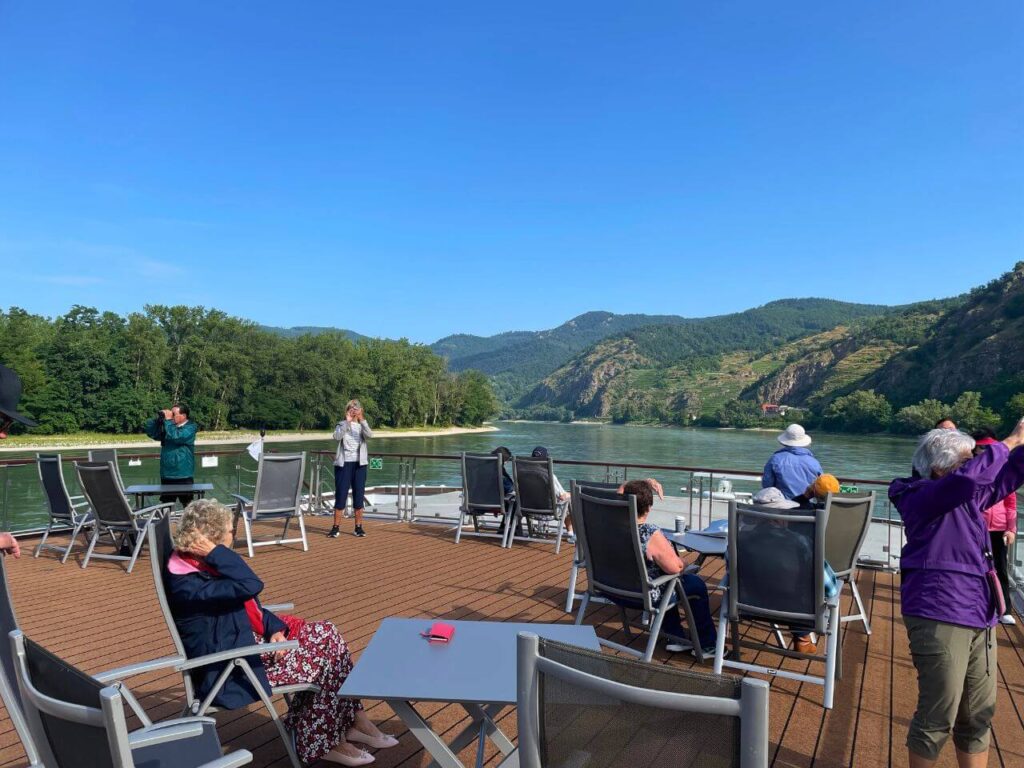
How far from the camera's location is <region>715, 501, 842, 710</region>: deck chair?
3291 millimetres

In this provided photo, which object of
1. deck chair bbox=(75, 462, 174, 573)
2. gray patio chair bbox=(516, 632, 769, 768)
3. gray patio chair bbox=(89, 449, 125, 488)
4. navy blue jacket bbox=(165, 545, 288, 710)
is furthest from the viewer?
gray patio chair bbox=(89, 449, 125, 488)

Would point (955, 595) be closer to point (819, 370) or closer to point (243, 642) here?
point (243, 642)

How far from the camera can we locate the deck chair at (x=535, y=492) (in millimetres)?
6938

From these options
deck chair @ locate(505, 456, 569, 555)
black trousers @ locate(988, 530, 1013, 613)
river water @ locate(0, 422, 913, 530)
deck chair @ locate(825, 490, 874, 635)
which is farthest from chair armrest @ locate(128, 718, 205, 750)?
river water @ locate(0, 422, 913, 530)

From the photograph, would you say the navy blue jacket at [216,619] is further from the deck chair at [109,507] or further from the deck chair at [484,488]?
the deck chair at [484,488]

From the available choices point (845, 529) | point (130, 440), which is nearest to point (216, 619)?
point (845, 529)

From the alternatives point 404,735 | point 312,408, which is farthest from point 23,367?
point 404,735

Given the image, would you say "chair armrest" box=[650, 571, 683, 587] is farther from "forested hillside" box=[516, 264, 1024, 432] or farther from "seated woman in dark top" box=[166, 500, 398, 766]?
"forested hillside" box=[516, 264, 1024, 432]

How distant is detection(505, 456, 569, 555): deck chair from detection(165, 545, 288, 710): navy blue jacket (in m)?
4.46

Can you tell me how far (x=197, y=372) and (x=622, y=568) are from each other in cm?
5834

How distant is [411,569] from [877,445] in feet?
186

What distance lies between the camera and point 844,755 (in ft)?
9.34

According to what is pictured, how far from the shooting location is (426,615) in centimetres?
465

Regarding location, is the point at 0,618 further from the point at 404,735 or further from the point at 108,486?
the point at 108,486
